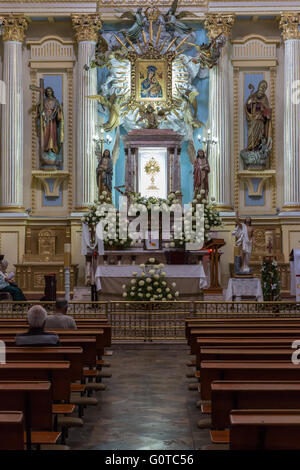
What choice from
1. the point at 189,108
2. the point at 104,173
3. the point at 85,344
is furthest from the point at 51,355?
the point at 189,108

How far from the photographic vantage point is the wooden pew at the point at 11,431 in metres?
3.38

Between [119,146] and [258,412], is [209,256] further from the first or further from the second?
[258,412]

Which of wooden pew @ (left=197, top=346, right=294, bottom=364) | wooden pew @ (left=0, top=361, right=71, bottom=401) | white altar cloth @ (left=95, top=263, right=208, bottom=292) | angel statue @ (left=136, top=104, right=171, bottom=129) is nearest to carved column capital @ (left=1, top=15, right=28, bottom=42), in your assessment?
angel statue @ (left=136, top=104, right=171, bottom=129)

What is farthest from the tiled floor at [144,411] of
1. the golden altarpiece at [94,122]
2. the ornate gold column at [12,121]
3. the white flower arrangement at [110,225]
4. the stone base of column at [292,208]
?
the ornate gold column at [12,121]

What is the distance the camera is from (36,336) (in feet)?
20.0

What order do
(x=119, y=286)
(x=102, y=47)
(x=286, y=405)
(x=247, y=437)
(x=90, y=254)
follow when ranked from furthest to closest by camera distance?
(x=102, y=47), (x=90, y=254), (x=119, y=286), (x=286, y=405), (x=247, y=437)

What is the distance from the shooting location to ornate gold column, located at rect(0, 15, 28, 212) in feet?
61.4

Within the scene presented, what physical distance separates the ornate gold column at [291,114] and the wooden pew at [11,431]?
15.7 meters

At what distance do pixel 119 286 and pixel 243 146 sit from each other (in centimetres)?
670

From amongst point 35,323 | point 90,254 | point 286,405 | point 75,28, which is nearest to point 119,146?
point 75,28

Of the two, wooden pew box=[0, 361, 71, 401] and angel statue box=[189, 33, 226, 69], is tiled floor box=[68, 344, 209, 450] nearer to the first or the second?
wooden pew box=[0, 361, 71, 401]

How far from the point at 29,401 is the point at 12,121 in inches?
606

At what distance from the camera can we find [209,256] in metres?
15.7

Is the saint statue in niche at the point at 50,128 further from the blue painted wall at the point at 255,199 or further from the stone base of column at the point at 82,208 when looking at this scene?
the blue painted wall at the point at 255,199
